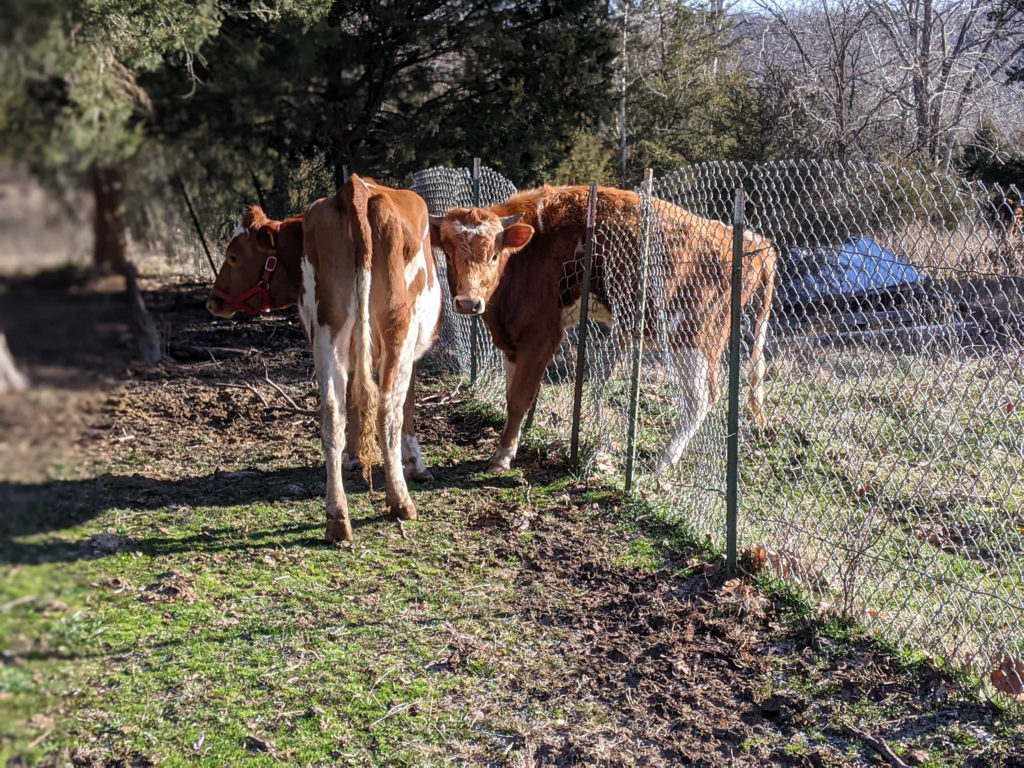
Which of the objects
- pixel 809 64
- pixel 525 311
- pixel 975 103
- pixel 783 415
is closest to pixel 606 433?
pixel 525 311

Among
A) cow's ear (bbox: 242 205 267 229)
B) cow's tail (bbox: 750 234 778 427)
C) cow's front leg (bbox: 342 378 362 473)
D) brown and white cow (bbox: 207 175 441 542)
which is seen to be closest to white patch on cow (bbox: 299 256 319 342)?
brown and white cow (bbox: 207 175 441 542)

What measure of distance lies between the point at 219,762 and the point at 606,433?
12.5 feet

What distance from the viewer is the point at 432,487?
19.3 feet

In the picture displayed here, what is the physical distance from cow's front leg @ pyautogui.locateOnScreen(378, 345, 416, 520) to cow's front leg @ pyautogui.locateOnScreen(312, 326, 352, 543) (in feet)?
0.94

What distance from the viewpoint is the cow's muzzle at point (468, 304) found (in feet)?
18.8

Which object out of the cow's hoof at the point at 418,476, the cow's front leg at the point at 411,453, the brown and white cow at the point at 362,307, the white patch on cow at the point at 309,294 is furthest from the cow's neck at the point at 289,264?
the cow's hoof at the point at 418,476

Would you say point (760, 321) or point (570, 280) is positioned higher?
point (570, 280)

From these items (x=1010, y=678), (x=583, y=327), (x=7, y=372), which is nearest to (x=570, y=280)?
(x=583, y=327)

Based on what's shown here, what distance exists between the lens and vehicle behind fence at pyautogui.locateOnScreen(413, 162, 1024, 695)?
144 inches

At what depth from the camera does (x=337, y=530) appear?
4.86m

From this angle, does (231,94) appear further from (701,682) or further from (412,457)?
(412,457)

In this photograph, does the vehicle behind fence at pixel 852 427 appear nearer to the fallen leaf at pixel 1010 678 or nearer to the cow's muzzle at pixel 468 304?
the fallen leaf at pixel 1010 678

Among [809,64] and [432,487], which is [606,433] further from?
[809,64]

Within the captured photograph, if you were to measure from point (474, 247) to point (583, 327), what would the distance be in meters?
0.97
